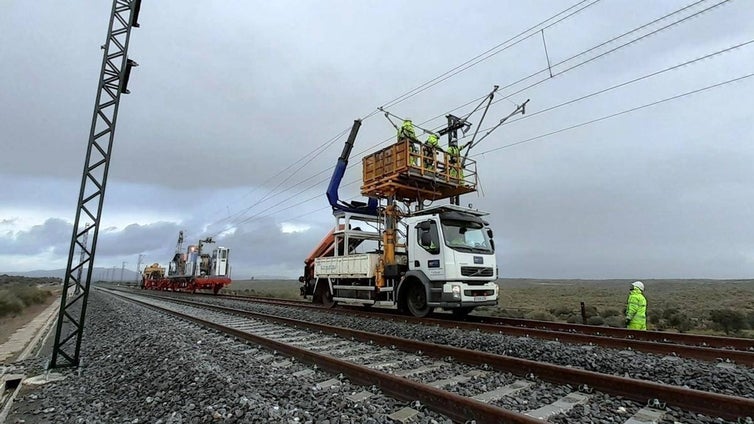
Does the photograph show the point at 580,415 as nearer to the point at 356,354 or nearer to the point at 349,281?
the point at 356,354

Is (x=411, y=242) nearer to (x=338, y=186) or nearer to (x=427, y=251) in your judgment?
(x=427, y=251)

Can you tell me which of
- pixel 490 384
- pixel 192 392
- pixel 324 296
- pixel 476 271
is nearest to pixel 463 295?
pixel 476 271

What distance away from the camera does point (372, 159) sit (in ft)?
48.9

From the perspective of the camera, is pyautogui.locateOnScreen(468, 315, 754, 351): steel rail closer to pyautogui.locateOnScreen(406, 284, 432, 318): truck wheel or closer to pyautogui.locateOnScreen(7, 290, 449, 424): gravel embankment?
pyautogui.locateOnScreen(406, 284, 432, 318): truck wheel

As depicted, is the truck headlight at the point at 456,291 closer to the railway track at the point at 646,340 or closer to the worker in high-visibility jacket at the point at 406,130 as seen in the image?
the railway track at the point at 646,340

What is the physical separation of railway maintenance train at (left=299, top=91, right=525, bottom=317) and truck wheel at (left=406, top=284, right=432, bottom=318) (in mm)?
30

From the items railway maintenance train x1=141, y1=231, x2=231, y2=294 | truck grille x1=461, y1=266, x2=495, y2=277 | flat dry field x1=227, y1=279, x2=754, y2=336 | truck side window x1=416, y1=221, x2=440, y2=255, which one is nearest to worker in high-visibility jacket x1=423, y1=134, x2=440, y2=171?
truck side window x1=416, y1=221, x2=440, y2=255

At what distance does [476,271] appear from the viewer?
35.6 feet

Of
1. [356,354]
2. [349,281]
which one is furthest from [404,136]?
[356,354]

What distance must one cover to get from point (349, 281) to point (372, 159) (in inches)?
184

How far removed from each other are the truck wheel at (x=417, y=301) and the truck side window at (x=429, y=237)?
1.29 metres

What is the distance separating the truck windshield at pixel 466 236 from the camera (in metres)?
10.9

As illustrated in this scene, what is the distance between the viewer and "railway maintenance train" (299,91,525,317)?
10.7 meters

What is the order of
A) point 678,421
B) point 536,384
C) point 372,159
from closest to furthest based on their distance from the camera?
1. point 678,421
2. point 536,384
3. point 372,159
